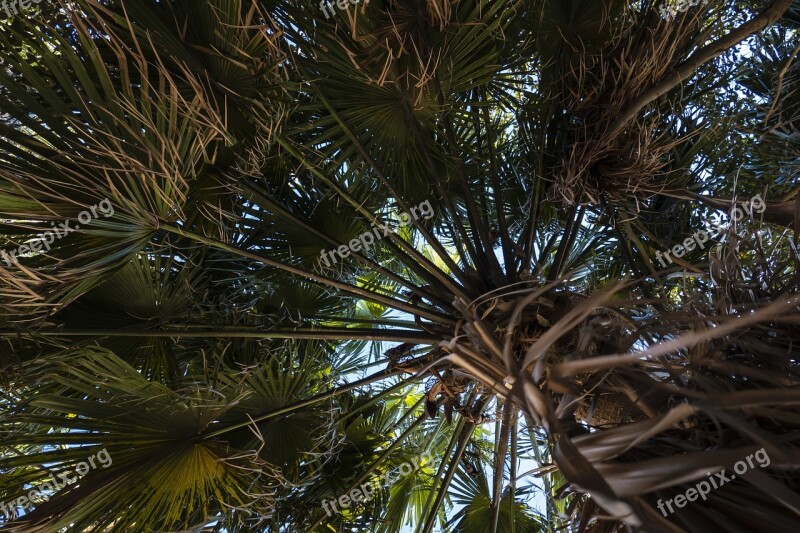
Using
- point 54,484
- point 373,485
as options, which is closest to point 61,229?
point 54,484

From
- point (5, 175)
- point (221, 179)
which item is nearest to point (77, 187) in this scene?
point (5, 175)

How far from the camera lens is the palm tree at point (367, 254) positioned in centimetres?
86

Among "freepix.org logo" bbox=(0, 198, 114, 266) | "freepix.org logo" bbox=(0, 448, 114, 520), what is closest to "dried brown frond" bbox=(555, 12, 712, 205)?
"freepix.org logo" bbox=(0, 198, 114, 266)

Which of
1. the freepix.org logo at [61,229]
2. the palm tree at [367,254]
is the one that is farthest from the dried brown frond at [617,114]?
the freepix.org logo at [61,229]

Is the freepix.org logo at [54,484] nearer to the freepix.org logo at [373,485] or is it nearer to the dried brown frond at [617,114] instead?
the freepix.org logo at [373,485]

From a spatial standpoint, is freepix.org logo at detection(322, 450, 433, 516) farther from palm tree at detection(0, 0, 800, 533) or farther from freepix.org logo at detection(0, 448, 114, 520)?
freepix.org logo at detection(0, 448, 114, 520)

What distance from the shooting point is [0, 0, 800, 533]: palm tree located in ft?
2.81

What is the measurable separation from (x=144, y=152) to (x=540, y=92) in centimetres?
124

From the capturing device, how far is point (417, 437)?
2.45 metres

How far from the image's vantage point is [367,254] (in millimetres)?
2305

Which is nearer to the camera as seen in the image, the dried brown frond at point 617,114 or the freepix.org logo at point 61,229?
the freepix.org logo at point 61,229

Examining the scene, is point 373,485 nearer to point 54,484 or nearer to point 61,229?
point 54,484

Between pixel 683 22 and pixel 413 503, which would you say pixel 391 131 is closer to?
pixel 683 22

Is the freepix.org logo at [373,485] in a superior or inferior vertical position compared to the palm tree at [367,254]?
inferior
